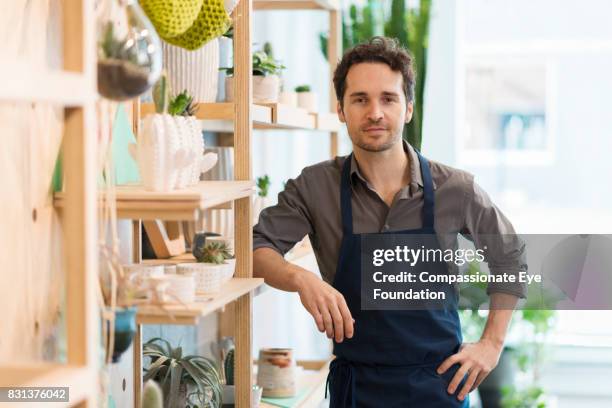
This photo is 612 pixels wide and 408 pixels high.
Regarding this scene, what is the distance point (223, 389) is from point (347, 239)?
45 cm

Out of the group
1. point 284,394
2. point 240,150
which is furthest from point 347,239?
point 284,394

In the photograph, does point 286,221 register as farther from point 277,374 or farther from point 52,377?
point 52,377

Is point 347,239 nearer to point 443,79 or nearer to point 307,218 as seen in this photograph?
point 307,218

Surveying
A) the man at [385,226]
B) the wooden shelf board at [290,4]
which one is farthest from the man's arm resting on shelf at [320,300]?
the wooden shelf board at [290,4]

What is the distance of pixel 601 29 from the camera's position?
4141 mm

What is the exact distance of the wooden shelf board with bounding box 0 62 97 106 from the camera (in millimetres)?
982

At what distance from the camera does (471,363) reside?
85.7 inches

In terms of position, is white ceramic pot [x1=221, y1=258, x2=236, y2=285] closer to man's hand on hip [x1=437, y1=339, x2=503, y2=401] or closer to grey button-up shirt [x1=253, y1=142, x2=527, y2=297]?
grey button-up shirt [x1=253, y1=142, x2=527, y2=297]

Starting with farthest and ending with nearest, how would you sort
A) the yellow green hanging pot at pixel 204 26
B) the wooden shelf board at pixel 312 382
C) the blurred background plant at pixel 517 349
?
the blurred background plant at pixel 517 349 → the wooden shelf board at pixel 312 382 → the yellow green hanging pot at pixel 204 26

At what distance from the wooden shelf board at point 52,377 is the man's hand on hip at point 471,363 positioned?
1.13 m

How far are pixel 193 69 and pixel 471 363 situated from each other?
0.91m

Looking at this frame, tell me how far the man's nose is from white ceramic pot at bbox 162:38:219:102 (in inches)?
14.1

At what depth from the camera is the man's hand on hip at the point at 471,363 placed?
2.16m

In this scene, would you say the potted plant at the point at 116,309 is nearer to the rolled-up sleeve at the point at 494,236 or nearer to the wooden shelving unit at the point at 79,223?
the wooden shelving unit at the point at 79,223
